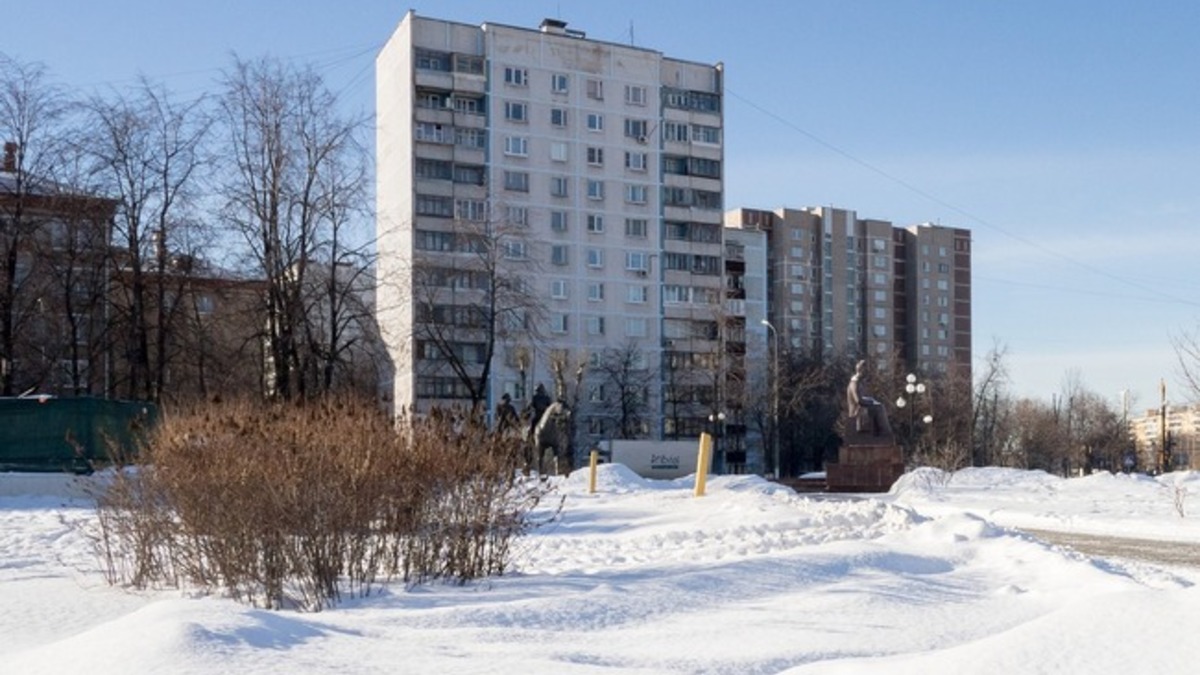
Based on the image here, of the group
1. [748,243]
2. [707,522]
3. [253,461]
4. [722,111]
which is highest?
[722,111]

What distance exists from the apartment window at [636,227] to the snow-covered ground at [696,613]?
67.7m

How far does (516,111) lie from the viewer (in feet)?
264

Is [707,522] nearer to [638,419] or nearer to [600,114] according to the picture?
[638,419]

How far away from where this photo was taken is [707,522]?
16.0 meters

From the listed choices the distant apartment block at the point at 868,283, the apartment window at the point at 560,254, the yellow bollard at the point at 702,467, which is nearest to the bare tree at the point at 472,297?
the apartment window at the point at 560,254

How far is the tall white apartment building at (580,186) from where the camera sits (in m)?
77.8

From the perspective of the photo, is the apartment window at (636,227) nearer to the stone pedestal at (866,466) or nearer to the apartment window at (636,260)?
the apartment window at (636,260)

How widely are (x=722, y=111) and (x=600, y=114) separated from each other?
980cm

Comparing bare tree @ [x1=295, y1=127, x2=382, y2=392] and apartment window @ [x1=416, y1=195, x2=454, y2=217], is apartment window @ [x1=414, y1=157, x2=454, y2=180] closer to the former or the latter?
apartment window @ [x1=416, y1=195, x2=454, y2=217]

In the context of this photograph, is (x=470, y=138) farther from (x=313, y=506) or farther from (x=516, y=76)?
(x=313, y=506)

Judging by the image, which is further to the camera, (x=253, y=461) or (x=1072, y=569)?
(x=1072, y=569)

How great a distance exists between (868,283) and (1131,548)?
11276 centimetres

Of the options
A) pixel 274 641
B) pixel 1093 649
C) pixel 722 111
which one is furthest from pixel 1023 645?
pixel 722 111

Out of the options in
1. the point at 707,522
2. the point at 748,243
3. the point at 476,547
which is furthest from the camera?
the point at 748,243
